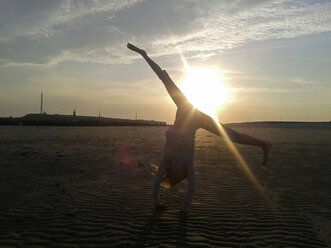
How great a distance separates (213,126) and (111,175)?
7.35 metres

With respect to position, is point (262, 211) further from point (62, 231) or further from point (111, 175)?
point (111, 175)

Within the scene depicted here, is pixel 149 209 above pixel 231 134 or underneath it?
underneath

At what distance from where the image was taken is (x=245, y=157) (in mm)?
22484

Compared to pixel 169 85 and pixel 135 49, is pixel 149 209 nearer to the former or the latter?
pixel 169 85

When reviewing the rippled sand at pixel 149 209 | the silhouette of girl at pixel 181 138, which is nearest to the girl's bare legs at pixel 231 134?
the silhouette of girl at pixel 181 138

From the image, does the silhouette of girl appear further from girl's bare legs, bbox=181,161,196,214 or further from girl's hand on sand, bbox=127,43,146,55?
girl's hand on sand, bbox=127,43,146,55

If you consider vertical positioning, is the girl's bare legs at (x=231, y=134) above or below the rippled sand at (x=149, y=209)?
above

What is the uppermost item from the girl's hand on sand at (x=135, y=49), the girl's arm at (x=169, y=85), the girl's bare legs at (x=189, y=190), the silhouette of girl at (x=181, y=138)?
the girl's hand on sand at (x=135, y=49)

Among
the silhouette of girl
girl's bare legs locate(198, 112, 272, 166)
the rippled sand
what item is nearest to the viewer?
the rippled sand

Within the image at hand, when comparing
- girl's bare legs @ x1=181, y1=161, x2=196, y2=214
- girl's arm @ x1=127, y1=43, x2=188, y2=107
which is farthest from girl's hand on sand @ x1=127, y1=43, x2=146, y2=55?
girl's bare legs @ x1=181, y1=161, x2=196, y2=214

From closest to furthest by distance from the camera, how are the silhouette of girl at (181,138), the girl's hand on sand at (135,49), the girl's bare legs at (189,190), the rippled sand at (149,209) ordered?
1. the rippled sand at (149,209)
2. the silhouette of girl at (181,138)
3. the girl's bare legs at (189,190)
4. the girl's hand on sand at (135,49)

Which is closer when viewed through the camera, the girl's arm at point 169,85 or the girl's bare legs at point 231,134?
the girl's bare legs at point 231,134

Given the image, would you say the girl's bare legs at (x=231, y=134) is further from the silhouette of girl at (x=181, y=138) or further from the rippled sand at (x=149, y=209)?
the rippled sand at (x=149, y=209)

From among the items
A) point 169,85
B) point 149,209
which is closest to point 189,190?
point 149,209
